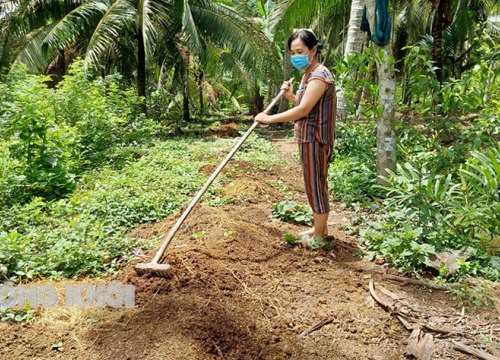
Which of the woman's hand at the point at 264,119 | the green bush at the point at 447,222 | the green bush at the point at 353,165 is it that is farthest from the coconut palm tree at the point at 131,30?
the green bush at the point at 447,222

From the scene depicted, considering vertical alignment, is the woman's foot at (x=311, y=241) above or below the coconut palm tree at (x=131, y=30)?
below

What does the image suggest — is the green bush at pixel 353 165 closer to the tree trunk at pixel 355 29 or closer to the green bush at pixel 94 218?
the tree trunk at pixel 355 29

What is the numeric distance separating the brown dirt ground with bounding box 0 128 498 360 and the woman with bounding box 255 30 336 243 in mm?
506

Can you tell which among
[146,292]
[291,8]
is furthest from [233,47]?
[146,292]

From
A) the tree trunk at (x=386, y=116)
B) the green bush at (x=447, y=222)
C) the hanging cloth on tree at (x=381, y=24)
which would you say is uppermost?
the hanging cloth on tree at (x=381, y=24)

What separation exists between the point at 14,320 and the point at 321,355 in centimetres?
178

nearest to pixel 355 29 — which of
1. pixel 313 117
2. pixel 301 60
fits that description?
pixel 301 60

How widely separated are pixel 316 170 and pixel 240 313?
1.37 m

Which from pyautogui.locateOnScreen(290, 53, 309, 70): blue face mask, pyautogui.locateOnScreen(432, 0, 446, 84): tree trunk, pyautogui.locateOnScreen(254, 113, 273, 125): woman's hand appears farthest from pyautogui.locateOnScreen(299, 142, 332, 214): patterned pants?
pyautogui.locateOnScreen(432, 0, 446, 84): tree trunk

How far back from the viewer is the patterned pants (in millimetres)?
3336

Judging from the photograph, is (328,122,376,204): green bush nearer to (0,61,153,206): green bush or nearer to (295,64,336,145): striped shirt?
(295,64,336,145): striped shirt

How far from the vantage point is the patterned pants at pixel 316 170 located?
10.9 feet

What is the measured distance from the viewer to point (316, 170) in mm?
3363

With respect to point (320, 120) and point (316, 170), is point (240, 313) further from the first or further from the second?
point (320, 120)
